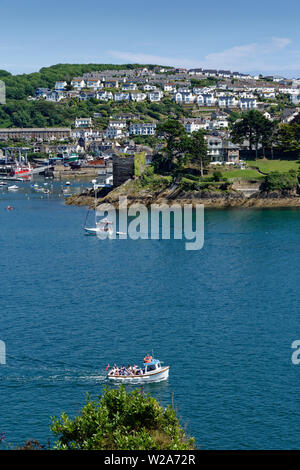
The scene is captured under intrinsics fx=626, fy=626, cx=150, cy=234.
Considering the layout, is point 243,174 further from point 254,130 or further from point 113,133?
point 113,133

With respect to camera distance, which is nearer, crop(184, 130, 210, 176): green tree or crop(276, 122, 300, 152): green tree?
crop(184, 130, 210, 176): green tree

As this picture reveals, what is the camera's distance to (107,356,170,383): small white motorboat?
113 ft

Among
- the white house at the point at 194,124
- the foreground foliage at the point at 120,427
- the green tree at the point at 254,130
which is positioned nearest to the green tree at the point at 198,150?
the green tree at the point at 254,130

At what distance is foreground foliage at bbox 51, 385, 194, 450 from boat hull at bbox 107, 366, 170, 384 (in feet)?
32.5

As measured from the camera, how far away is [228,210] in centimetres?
9419

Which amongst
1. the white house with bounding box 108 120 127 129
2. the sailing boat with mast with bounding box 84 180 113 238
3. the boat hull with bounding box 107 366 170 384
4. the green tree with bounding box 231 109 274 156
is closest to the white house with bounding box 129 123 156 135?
the white house with bounding box 108 120 127 129

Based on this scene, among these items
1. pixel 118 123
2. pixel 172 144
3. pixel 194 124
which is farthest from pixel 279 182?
pixel 118 123

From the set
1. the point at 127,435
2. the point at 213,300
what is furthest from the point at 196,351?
the point at 127,435

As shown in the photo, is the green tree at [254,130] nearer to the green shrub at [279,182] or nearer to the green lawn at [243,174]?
the green lawn at [243,174]

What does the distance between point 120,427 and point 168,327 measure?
19.5 metres

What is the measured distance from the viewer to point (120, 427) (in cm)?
2306

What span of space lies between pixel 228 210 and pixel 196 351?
57908 mm

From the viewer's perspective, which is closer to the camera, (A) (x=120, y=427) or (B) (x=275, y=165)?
(A) (x=120, y=427)

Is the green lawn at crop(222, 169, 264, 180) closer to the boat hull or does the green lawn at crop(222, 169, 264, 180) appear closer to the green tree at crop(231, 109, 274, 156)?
the green tree at crop(231, 109, 274, 156)
